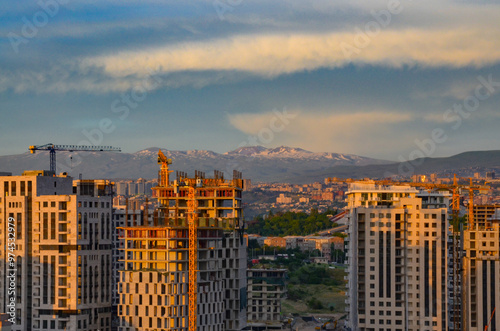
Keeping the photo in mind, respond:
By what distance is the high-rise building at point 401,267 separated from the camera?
126 meters

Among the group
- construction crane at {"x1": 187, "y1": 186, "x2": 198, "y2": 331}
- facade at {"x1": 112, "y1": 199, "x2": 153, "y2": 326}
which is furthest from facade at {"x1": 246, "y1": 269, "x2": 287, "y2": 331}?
construction crane at {"x1": 187, "y1": 186, "x2": 198, "y2": 331}

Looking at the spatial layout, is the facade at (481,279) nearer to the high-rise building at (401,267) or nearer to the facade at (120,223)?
the high-rise building at (401,267)

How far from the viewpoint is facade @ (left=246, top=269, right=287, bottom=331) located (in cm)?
15750

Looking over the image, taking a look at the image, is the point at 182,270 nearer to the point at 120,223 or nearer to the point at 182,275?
the point at 182,275

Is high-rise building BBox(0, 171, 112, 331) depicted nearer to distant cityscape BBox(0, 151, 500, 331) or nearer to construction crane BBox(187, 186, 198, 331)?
distant cityscape BBox(0, 151, 500, 331)

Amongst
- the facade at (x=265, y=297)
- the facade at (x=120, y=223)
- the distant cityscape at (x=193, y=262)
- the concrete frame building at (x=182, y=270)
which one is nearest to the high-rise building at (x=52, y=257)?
the distant cityscape at (x=193, y=262)

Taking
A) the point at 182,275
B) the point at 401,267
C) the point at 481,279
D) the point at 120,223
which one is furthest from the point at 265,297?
the point at 182,275

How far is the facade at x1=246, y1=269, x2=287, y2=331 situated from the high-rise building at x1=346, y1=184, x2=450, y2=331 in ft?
99.4

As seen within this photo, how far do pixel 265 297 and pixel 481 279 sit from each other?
1593 inches

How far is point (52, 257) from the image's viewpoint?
117750mm

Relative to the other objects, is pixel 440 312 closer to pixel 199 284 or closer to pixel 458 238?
pixel 458 238

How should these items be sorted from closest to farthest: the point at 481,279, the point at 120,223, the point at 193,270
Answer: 1. the point at 193,270
2. the point at 481,279
3. the point at 120,223

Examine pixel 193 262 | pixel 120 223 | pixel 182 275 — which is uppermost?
pixel 120 223

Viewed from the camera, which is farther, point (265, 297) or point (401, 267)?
point (265, 297)
